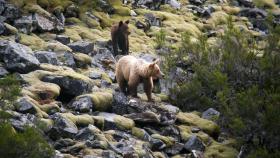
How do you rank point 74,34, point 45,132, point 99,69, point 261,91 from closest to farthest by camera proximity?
point 45,132, point 261,91, point 99,69, point 74,34

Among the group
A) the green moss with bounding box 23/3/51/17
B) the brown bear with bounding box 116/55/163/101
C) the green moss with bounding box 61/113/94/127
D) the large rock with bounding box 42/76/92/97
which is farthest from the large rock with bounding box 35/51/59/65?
the green moss with bounding box 23/3/51/17

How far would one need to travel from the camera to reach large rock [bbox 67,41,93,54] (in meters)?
27.8

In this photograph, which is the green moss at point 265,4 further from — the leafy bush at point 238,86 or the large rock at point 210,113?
the large rock at point 210,113

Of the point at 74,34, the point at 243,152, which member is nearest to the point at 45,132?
the point at 243,152

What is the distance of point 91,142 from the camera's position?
684 inches

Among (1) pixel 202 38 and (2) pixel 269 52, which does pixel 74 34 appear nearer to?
(1) pixel 202 38

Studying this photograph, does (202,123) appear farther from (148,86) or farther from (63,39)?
(63,39)

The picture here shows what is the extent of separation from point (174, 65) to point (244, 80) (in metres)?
3.92

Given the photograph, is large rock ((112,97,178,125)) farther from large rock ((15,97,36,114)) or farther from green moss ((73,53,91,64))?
green moss ((73,53,91,64))

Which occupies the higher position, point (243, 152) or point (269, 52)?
point (269, 52)

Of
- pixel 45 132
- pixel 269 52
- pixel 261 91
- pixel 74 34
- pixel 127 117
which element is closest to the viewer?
pixel 45 132

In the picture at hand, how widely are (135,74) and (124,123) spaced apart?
8.45ft

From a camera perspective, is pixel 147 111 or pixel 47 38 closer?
pixel 147 111

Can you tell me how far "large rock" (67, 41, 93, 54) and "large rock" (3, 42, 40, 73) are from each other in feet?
A: 17.2
